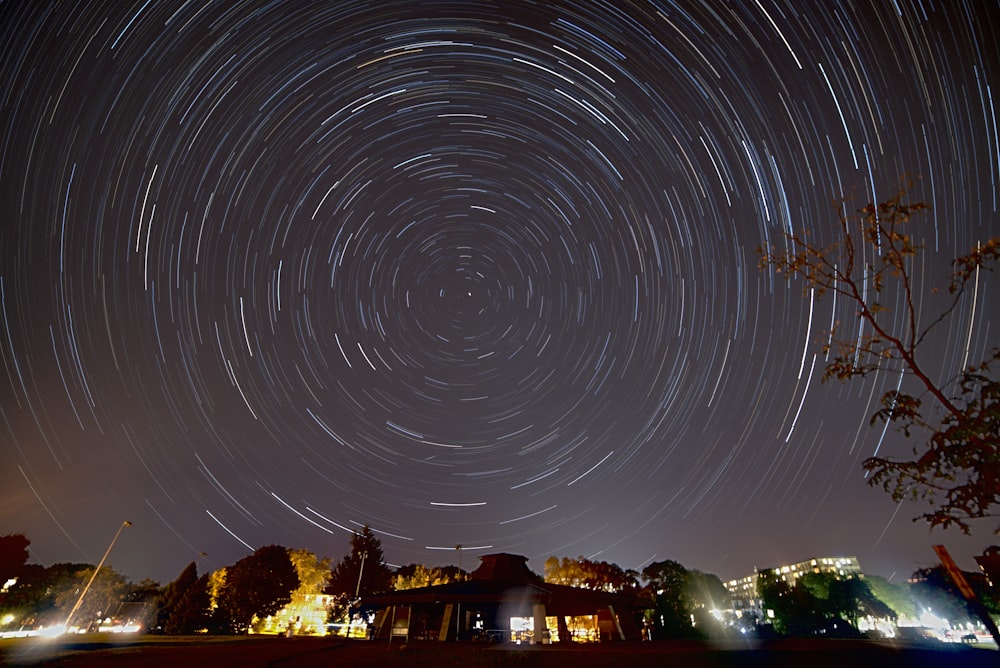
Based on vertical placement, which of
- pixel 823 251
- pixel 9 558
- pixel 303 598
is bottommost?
pixel 823 251

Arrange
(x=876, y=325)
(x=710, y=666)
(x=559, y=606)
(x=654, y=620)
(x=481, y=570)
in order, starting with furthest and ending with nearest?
(x=481, y=570), (x=654, y=620), (x=559, y=606), (x=710, y=666), (x=876, y=325)

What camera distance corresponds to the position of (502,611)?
32438 mm

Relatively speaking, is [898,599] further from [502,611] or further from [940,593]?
[502,611]

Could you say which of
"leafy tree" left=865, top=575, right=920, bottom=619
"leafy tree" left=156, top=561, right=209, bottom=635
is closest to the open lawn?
"leafy tree" left=156, top=561, right=209, bottom=635

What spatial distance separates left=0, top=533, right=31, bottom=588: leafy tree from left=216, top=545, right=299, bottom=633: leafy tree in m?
42.8

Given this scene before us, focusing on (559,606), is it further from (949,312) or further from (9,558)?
(9,558)

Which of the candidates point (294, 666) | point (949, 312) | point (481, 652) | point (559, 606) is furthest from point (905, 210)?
point (559, 606)

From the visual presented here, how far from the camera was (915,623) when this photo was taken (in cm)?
9838

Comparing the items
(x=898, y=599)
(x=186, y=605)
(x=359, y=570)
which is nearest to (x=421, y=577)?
(x=359, y=570)

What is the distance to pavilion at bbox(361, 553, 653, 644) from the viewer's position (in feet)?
84.1

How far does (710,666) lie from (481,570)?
3268 centimetres

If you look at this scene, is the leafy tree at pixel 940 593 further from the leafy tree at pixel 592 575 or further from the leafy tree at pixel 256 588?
the leafy tree at pixel 256 588

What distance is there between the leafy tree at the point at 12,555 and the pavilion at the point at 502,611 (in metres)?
71.1

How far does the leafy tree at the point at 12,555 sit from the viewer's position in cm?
6425
